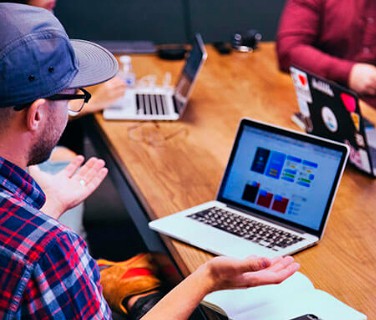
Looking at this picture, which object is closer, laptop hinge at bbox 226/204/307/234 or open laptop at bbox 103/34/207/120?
laptop hinge at bbox 226/204/307/234

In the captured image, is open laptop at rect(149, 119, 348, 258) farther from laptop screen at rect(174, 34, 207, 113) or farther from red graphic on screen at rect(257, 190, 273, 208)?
laptop screen at rect(174, 34, 207, 113)

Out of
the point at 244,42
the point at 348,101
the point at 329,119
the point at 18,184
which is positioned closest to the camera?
the point at 18,184

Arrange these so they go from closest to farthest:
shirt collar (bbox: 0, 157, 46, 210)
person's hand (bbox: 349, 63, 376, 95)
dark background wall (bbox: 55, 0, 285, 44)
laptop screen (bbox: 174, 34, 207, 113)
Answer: shirt collar (bbox: 0, 157, 46, 210), laptop screen (bbox: 174, 34, 207, 113), person's hand (bbox: 349, 63, 376, 95), dark background wall (bbox: 55, 0, 285, 44)

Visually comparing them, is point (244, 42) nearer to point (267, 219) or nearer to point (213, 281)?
point (267, 219)

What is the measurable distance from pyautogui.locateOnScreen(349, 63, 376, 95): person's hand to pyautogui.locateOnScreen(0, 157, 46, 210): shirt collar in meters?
1.66

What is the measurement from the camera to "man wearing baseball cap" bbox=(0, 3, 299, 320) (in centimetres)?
108

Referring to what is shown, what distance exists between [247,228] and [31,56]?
28.4 inches

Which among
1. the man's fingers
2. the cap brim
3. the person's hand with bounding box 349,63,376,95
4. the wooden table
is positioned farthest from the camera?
the person's hand with bounding box 349,63,376,95

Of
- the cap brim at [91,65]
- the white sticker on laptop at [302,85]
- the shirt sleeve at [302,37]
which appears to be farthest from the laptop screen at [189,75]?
the cap brim at [91,65]

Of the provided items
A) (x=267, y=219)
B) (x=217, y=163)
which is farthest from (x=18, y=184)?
(x=217, y=163)

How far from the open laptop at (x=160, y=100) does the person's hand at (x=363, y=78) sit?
1.96 ft

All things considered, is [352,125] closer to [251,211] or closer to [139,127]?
[251,211]

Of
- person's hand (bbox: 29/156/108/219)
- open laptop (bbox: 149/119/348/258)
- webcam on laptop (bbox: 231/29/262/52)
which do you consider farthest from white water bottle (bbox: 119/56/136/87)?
open laptop (bbox: 149/119/348/258)

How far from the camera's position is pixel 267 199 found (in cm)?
172
